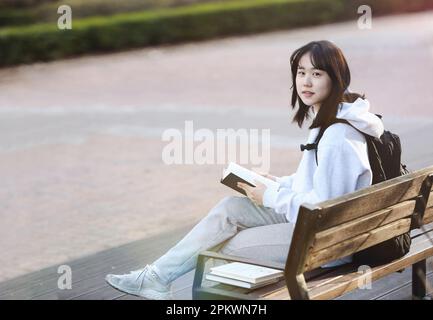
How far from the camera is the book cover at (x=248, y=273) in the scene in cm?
410

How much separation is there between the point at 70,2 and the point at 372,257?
18.4m

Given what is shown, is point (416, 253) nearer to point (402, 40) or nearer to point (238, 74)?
point (238, 74)

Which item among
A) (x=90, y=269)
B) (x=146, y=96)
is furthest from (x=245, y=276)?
(x=146, y=96)

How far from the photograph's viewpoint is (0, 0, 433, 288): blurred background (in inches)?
298

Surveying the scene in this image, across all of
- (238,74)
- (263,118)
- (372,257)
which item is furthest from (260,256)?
(238,74)

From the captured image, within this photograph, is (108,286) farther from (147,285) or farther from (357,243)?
(357,243)

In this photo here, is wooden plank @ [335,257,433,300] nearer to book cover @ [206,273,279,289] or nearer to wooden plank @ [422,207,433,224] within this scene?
wooden plank @ [422,207,433,224]

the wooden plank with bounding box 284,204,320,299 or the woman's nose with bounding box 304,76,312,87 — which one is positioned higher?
the woman's nose with bounding box 304,76,312,87

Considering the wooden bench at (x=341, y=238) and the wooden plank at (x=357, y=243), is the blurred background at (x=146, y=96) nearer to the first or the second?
the wooden bench at (x=341, y=238)

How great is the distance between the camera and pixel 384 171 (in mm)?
4371

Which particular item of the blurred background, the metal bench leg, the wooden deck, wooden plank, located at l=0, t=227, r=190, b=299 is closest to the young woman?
the wooden deck

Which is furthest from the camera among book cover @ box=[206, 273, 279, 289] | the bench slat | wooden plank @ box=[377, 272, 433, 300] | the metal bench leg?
wooden plank @ box=[377, 272, 433, 300]

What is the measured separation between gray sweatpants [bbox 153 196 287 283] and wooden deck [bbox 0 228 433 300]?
1.01 ft

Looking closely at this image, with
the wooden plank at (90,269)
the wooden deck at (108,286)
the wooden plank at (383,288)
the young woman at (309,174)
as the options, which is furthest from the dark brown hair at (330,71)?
the wooden plank at (90,269)
